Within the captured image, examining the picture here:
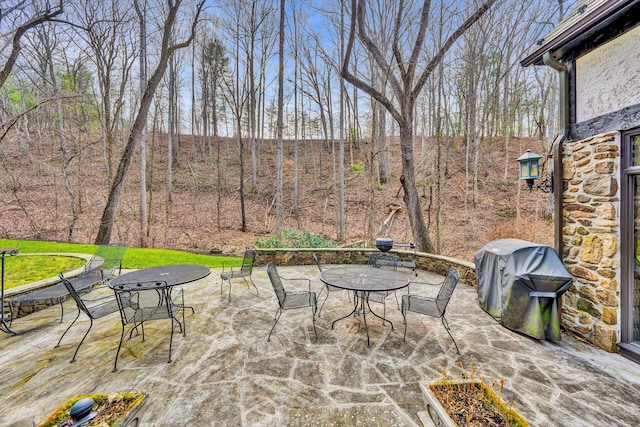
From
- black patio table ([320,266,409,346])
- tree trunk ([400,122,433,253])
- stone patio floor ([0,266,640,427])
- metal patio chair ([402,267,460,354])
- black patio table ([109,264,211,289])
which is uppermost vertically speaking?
tree trunk ([400,122,433,253])

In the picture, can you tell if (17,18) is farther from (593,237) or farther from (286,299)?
(593,237)

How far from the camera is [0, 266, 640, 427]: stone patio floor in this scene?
79.7 inches

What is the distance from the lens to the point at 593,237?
9.74 ft

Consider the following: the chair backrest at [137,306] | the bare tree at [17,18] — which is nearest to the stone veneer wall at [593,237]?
the chair backrest at [137,306]

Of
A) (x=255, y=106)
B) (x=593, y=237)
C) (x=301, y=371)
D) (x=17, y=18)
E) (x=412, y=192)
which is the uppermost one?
(x=255, y=106)

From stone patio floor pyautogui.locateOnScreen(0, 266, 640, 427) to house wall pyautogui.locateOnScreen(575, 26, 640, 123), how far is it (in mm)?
2628

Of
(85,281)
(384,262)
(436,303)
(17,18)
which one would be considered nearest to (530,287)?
(436,303)

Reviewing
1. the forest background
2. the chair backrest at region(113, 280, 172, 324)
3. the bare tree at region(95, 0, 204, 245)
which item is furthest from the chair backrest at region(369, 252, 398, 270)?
the bare tree at region(95, 0, 204, 245)

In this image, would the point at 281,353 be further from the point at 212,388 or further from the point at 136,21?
the point at 136,21

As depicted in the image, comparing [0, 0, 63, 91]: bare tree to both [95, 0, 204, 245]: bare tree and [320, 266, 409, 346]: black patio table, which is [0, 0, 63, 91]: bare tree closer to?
[95, 0, 204, 245]: bare tree

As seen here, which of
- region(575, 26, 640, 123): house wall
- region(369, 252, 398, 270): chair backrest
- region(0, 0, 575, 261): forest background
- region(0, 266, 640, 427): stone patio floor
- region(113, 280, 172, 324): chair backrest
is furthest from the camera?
region(0, 0, 575, 261): forest background

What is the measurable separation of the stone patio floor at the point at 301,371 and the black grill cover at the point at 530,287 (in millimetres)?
161

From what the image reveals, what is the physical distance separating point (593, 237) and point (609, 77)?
5.61 feet

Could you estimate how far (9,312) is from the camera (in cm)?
359
